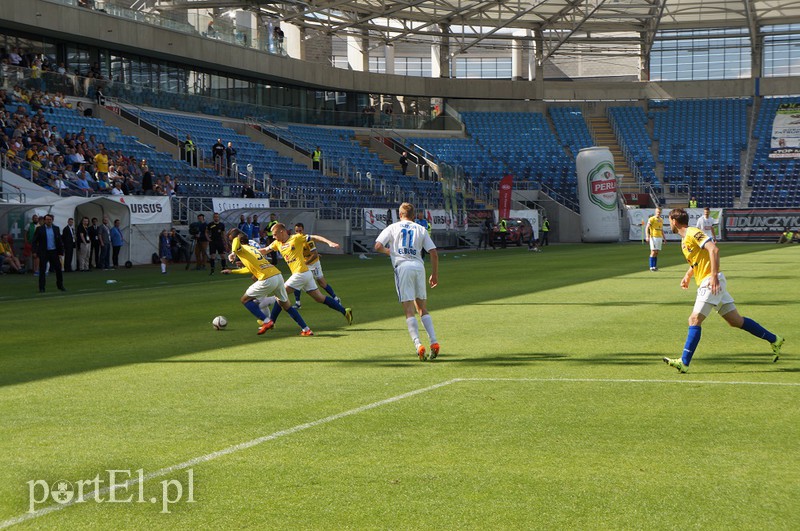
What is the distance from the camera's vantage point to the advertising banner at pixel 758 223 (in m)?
60.8

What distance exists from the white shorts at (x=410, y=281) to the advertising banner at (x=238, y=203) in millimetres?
28150

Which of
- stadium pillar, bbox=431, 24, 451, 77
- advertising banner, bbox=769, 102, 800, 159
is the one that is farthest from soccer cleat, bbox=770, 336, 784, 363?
stadium pillar, bbox=431, 24, 451, 77

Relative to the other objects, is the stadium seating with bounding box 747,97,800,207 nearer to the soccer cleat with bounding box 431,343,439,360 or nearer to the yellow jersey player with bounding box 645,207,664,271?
the yellow jersey player with bounding box 645,207,664,271

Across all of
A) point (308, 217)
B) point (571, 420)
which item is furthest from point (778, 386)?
A: point (308, 217)

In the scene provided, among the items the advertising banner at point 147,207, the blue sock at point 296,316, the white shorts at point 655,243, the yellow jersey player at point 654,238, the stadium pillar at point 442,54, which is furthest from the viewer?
the stadium pillar at point 442,54

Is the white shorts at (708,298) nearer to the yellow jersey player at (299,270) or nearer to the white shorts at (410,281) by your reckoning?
the white shorts at (410,281)

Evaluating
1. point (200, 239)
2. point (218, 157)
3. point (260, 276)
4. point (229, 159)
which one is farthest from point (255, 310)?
point (229, 159)

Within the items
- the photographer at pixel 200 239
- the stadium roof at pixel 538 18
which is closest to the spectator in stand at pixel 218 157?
the photographer at pixel 200 239

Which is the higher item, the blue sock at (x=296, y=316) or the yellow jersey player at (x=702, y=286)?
the yellow jersey player at (x=702, y=286)

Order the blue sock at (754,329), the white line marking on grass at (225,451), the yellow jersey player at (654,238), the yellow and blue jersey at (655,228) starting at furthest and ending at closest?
the yellow and blue jersey at (655,228) → the yellow jersey player at (654,238) → the blue sock at (754,329) → the white line marking on grass at (225,451)

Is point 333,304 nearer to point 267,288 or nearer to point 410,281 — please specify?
point 267,288

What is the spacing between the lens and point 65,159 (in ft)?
125

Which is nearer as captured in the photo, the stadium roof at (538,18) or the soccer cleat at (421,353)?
the soccer cleat at (421,353)

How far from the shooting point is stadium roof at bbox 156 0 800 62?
6506 cm
